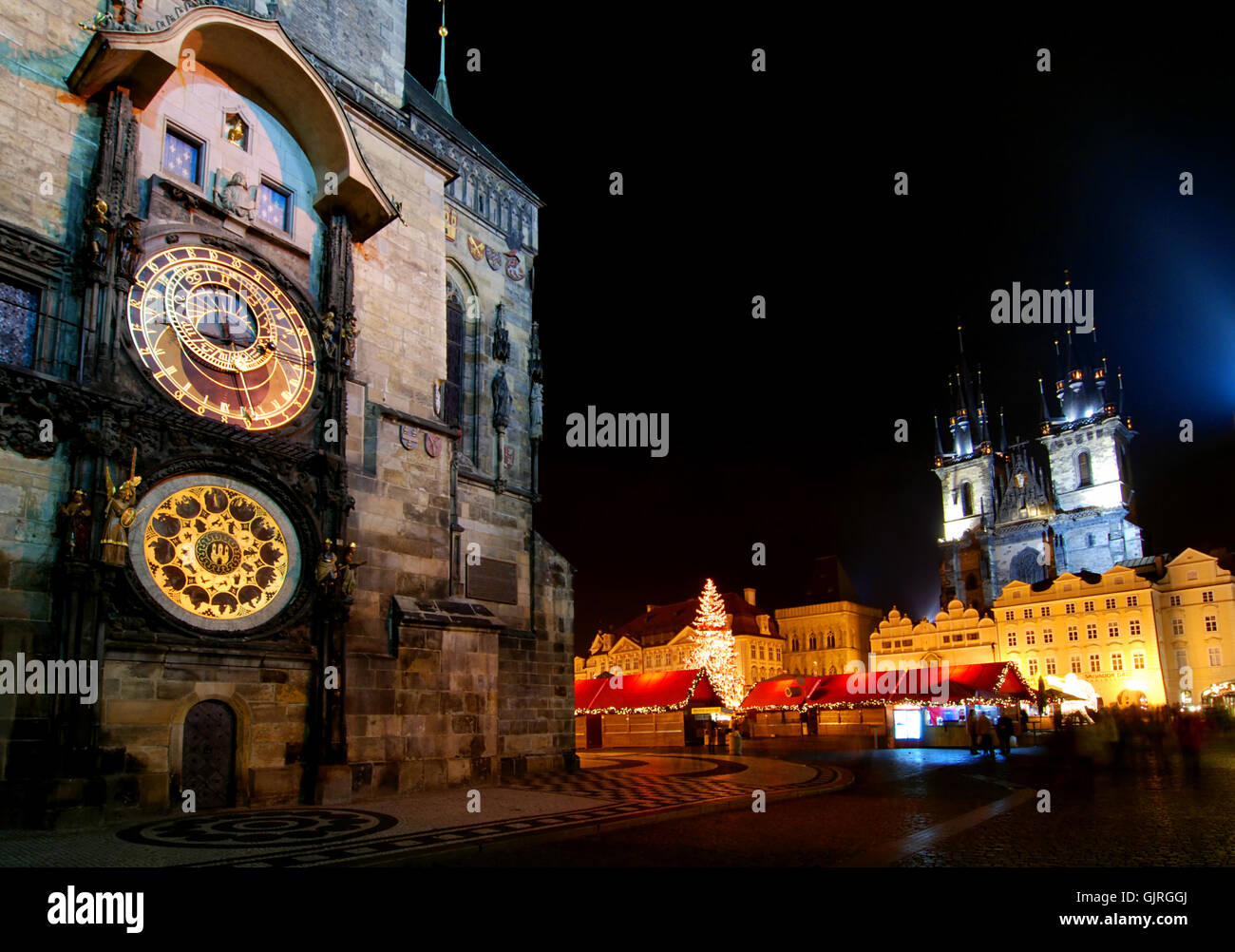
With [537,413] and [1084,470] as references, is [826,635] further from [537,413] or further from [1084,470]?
[537,413]

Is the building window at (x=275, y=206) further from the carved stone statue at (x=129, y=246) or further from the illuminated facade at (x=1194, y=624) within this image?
the illuminated facade at (x=1194, y=624)

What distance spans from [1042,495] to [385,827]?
95.5 m

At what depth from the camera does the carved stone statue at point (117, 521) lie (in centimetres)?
1271

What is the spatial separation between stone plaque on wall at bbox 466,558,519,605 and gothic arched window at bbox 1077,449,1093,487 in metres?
82.3

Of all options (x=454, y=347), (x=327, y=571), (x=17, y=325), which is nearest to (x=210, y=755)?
(x=327, y=571)

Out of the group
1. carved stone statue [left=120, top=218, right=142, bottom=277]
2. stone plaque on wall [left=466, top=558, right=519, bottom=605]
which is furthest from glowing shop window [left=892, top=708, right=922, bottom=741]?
carved stone statue [left=120, top=218, right=142, bottom=277]

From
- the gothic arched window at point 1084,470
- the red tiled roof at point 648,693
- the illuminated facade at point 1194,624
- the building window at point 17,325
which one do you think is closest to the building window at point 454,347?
the building window at point 17,325

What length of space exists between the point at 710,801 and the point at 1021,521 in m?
86.6

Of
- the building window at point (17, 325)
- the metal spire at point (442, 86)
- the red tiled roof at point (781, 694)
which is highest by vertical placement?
the metal spire at point (442, 86)

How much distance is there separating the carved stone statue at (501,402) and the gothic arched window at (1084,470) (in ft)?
267

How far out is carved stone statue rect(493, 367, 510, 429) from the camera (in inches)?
973
